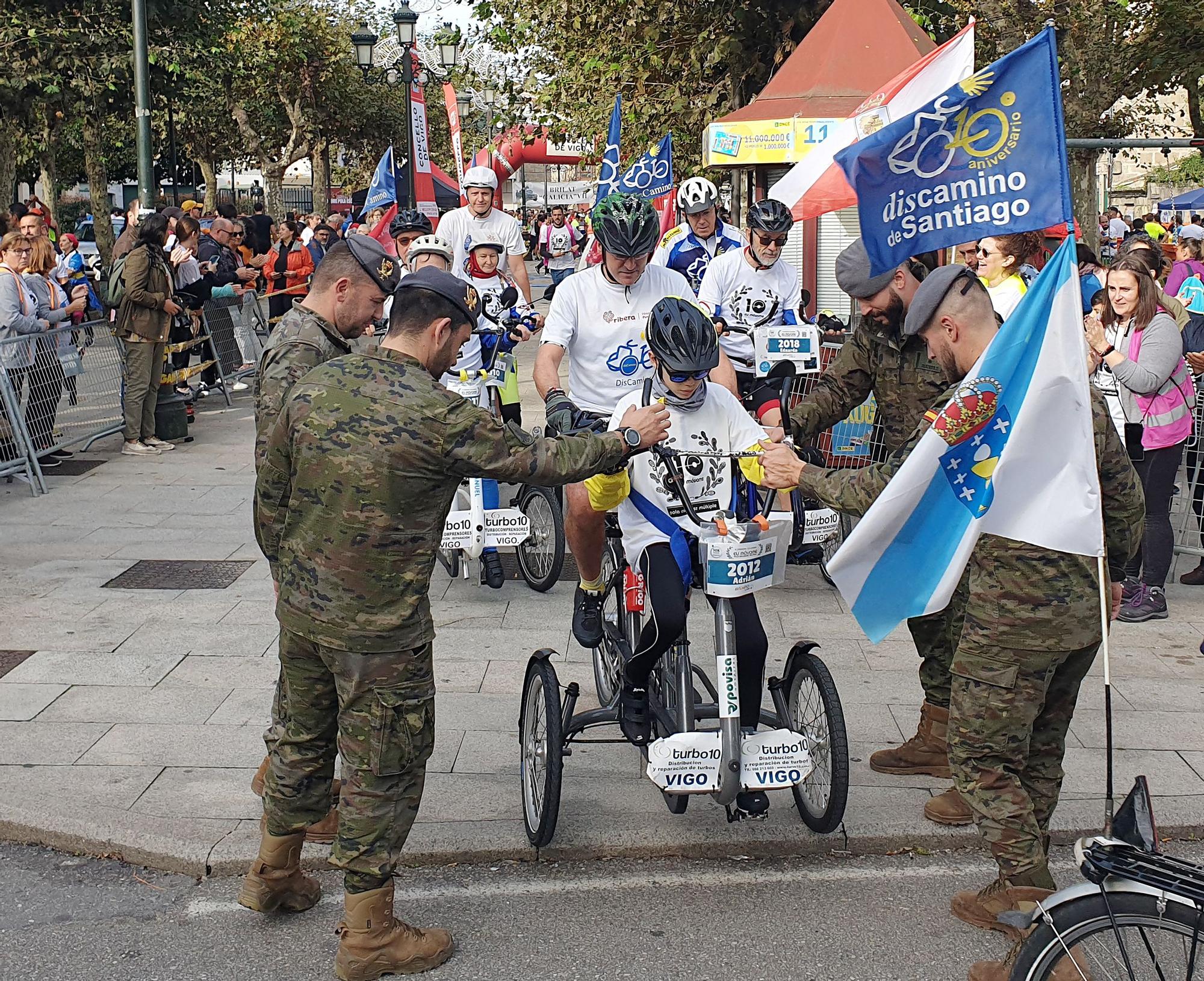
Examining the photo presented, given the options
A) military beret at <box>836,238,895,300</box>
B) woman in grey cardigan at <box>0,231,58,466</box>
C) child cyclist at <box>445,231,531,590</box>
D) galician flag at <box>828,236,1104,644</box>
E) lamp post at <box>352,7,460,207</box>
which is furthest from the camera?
lamp post at <box>352,7,460,207</box>

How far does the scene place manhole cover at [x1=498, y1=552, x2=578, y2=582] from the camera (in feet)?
28.3

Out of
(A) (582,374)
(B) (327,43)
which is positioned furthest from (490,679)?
(B) (327,43)

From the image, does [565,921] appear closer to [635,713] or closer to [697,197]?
[635,713]

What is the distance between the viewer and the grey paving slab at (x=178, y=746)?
5648mm

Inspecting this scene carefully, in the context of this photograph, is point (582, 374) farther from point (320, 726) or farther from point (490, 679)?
point (320, 726)

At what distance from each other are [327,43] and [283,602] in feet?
149

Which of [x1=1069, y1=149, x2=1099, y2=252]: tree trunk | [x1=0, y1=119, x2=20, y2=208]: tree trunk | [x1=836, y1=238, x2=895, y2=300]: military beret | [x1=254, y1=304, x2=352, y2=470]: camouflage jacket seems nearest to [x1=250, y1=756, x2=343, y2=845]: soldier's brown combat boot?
[x1=254, y1=304, x2=352, y2=470]: camouflage jacket

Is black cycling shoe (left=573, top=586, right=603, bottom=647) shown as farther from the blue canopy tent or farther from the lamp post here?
the blue canopy tent

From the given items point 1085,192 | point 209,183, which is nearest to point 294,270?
point 1085,192

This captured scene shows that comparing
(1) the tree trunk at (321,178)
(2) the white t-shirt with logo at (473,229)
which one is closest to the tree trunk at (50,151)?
(1) the tree trunk at (321,178)

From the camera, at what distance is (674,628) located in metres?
4.67

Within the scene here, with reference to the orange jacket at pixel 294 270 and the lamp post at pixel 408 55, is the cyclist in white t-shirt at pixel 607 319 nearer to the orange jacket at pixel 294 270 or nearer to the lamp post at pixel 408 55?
the lamp post at pixel 408 55

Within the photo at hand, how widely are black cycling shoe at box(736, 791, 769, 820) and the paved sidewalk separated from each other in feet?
0.92

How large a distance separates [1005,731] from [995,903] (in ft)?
2.15
